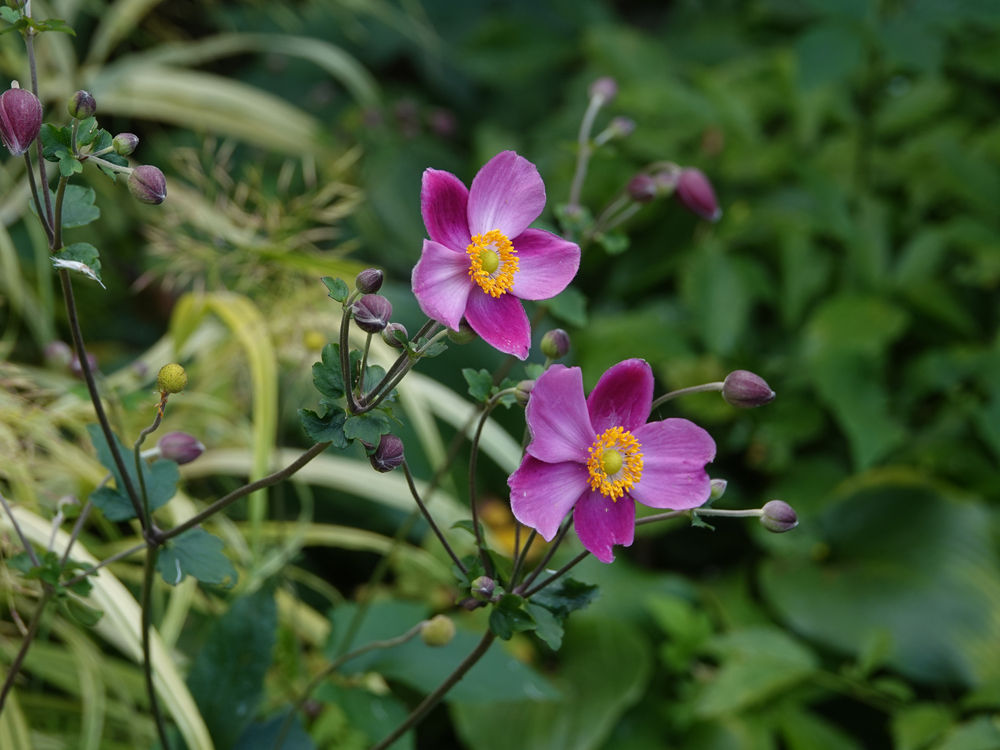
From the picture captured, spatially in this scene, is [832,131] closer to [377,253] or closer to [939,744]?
[377,253]

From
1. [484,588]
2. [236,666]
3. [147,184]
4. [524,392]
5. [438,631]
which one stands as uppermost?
[147,184]

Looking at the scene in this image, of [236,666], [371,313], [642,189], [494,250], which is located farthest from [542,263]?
[236,666]

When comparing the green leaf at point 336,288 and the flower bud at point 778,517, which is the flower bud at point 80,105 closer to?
the green leaf at point 336,288

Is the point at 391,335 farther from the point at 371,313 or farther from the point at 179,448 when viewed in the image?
the point at 179,448

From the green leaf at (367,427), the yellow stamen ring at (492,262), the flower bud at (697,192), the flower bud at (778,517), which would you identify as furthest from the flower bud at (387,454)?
the flower bud at (697,192)

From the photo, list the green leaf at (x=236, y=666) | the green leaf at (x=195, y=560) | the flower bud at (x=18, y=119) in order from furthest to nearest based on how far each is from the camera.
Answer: the green leaf at (x=236, y=666), the green leaf at (x=195, y=560), the flower bud at (x=18, y=119)

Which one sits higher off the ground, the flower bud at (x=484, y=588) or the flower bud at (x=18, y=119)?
the flower bud at (x=18, y=119)
